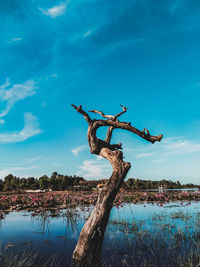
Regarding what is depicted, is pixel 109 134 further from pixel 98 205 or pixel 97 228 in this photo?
pixel 97 228

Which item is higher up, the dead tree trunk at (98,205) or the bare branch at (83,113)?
the bare branch at (83,113)

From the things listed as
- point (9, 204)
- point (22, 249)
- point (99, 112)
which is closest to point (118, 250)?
point (22, 249)

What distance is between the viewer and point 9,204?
663 inches

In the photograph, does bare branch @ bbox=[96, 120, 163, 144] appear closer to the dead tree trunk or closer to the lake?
the dead tree trunk

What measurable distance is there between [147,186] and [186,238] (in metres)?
58.5

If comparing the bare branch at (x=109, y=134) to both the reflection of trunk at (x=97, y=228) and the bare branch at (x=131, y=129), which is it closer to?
the bare branch at (x=131, y=129)

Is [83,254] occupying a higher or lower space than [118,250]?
higher

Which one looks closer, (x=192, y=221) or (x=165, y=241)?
(x=165, y=241)

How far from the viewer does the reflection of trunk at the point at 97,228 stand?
467 centimetres

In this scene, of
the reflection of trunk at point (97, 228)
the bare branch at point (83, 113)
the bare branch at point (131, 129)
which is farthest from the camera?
the bare branch at point (131, 129)

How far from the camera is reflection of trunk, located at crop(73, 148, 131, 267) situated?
4.67m

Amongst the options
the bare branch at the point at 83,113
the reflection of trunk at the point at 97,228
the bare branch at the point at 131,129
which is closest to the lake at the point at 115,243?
the reflection of trunk at the point at 97,228

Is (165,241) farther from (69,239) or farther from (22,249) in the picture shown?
(22,249)

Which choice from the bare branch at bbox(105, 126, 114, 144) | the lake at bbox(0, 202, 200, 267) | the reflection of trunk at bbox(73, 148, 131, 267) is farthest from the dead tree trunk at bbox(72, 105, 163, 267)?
the lake at bbox(0, 202, 200, 267)
